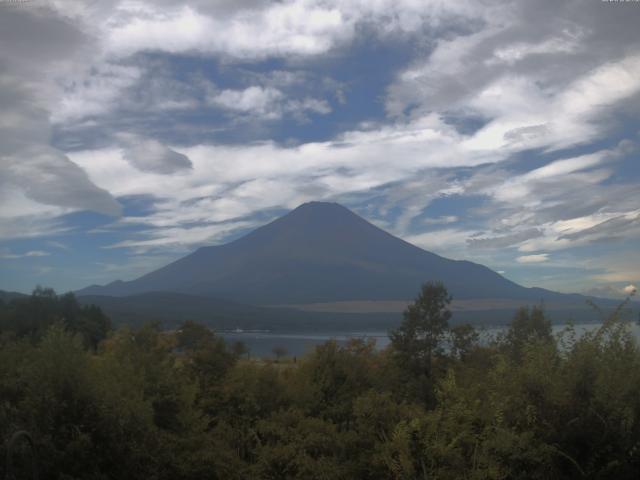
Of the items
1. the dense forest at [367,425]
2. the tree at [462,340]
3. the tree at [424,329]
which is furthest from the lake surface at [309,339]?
the tree at [424,329]

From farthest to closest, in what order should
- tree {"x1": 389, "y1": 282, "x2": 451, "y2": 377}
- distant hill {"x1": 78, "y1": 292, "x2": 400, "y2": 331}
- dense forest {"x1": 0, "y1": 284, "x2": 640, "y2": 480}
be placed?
distant hill {"x1": 78, "y1": 292, "x2": 400, "y2": 331} → tree {"x1": 389, "y1": 282, "x2": 451, "y2": 377} → dense forest {"x1": 0, "y1": 284, "x2": 640, "y2": 480}

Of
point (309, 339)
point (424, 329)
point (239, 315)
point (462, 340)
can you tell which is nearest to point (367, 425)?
point (462, 340)

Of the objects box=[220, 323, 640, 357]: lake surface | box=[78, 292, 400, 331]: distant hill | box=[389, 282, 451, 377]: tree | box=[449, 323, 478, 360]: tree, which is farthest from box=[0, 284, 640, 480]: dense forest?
box=[78, 292, 400, 331]: distant hill

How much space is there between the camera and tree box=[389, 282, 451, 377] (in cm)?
2689

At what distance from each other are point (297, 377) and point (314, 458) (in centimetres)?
621

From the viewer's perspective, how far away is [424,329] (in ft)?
92.4

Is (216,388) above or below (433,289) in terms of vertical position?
below

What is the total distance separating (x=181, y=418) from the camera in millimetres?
11961

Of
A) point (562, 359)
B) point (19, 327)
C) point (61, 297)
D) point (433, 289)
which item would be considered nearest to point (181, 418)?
point (562, 359)

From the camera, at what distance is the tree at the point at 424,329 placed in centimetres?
2689

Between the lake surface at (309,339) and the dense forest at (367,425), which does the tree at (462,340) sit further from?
the dense forest at (367,425)

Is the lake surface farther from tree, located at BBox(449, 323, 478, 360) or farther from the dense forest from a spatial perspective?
the dense forest

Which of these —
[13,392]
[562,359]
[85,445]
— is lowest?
[85,445]

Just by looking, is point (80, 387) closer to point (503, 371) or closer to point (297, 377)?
point (503, 371)
